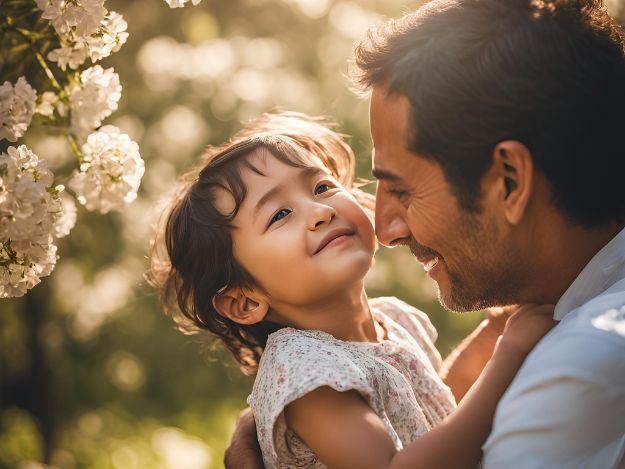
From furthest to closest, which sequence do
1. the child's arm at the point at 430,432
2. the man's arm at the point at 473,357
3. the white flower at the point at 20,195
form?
the man's arm at the point at 473,357 < the child's arm at the point at 430,432 < the white flower at the point at 20,195

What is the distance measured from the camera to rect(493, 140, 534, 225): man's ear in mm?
2152

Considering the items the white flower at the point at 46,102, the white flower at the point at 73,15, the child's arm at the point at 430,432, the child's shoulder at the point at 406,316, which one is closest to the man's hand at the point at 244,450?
the child's arm at the point at 430,432

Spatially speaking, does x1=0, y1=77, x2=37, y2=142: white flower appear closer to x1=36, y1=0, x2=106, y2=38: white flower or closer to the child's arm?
x1=36, y1=0, x2=106, y2=38: white flower

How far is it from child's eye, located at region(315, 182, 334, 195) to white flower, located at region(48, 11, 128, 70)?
0.87 metres

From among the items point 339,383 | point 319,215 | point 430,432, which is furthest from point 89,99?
point 430,432

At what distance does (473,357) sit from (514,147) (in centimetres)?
117

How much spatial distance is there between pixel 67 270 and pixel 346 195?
569cm

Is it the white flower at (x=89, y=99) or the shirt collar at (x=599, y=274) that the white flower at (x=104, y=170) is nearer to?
the white flower at (x=89, y=99)

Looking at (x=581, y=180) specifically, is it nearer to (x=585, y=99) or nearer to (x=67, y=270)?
(x=585, y=99)

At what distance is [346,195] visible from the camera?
2.68 m

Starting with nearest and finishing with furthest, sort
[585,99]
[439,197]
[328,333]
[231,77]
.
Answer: [585,99], [439,197], [328,333], [231,77]

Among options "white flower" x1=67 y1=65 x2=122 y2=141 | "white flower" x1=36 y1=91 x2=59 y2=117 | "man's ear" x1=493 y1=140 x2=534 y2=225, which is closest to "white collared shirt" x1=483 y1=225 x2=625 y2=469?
"man's ear" x1=493 y1=140 x2=534 y2=225

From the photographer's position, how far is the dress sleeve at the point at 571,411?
1.80 meters

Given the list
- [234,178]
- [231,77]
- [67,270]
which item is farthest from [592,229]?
[67,270]
